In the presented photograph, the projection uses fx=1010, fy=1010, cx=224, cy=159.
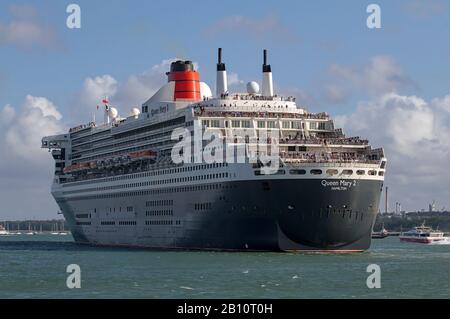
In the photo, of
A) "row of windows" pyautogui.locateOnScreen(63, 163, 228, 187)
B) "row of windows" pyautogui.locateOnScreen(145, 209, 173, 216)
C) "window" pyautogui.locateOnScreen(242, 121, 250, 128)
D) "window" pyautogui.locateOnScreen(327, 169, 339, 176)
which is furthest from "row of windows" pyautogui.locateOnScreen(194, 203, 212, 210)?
"window" pyautogui.locateOnScreen(327, 169, 339, 176)

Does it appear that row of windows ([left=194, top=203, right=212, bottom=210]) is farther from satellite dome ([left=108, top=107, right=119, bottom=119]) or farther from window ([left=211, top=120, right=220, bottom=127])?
satellite dome ([left=108, top=107, right=119, bottom=119])

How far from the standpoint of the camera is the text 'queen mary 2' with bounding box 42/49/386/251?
84.8 m

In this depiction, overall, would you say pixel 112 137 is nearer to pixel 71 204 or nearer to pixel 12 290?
pixel 71 204

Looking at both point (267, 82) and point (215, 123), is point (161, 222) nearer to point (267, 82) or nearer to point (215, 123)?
point (215, 123)

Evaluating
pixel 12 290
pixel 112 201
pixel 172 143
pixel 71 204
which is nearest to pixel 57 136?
pixel 71 204

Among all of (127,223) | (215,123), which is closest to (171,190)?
→ (215,123)

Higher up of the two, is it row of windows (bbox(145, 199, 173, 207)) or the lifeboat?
the lifeboat

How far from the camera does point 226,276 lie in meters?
67.5

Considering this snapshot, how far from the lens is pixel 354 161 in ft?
284

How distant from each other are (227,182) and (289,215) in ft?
23.3

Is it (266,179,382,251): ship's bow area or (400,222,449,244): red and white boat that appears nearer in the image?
(266,179,382,251): ship's bow area

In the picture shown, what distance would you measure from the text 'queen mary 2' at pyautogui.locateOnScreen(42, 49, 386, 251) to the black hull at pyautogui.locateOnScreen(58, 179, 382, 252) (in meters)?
0.08

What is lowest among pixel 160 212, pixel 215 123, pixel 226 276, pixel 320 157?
pixel 226 276

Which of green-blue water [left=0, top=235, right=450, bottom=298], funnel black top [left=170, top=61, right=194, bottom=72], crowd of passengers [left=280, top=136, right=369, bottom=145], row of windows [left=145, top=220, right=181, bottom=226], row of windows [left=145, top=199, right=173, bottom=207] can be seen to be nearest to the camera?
green-blue water [left=0, top=235, right=450, bottom=298]
